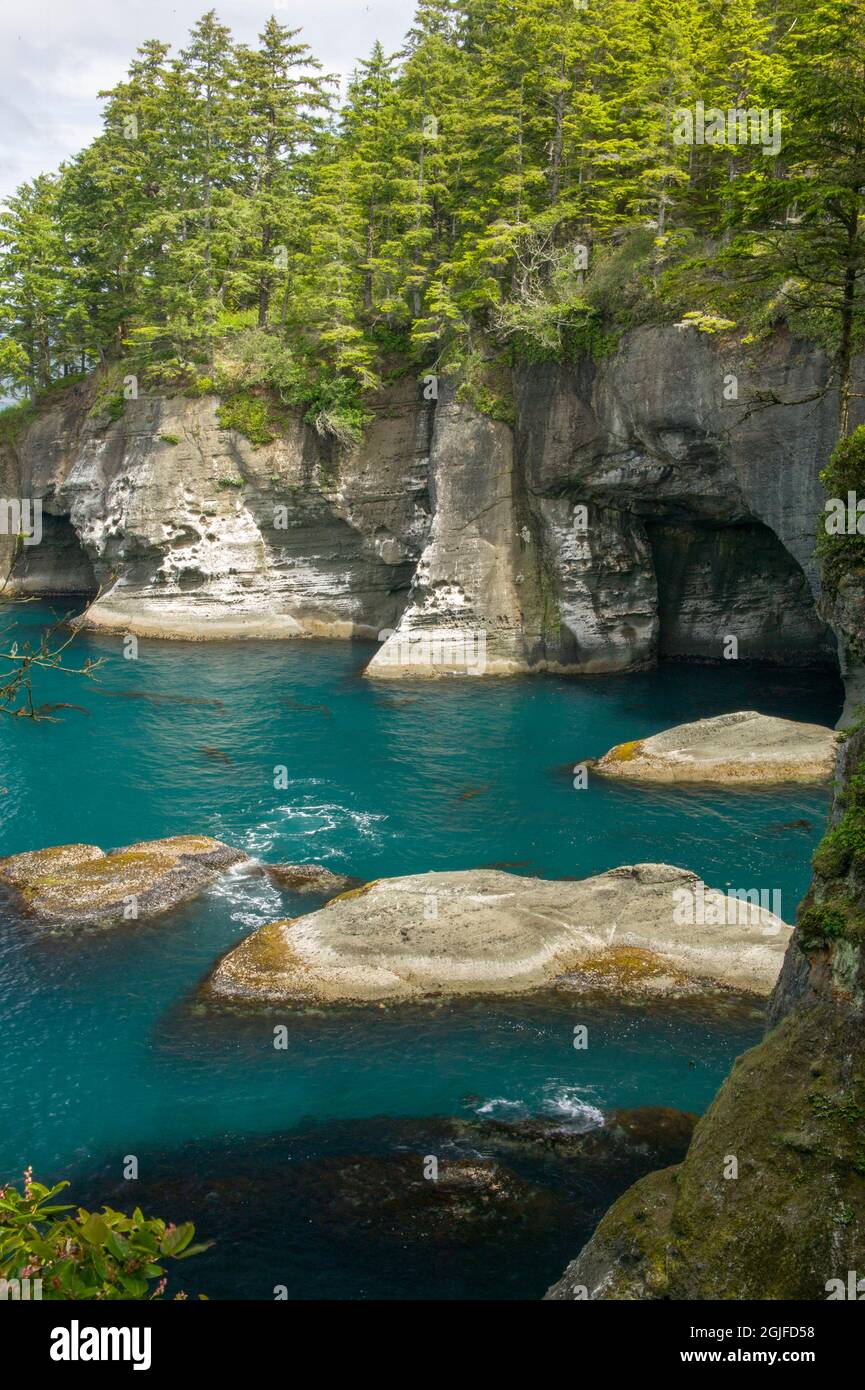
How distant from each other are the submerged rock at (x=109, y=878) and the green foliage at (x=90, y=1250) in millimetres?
21223

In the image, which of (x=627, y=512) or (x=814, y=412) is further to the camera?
(x=627, y=512)

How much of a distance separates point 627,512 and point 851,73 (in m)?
26.1

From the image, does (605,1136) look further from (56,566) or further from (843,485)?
(56,566)

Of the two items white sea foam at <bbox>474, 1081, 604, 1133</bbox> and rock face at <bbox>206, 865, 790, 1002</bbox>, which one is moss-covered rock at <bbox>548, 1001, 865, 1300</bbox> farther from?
rock face at <bbox>206, 865, 790, 1002</bbox>

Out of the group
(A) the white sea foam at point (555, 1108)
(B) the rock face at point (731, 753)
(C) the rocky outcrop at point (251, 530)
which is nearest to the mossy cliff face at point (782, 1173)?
(A) the white sea foam at point (555, 1108)

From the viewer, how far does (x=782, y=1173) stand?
10922 millimetres

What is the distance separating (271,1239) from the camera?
624 inches

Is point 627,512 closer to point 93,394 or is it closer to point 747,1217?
point 93,394

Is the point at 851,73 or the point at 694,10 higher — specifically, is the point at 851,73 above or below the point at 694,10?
below

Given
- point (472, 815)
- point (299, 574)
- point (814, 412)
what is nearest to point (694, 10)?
point (814, 412)

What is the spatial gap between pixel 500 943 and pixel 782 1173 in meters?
13.0
